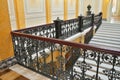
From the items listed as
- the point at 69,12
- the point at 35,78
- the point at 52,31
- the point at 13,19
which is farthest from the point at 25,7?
the point at 69,12

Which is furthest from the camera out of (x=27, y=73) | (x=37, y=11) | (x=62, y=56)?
(x=37, y=11)

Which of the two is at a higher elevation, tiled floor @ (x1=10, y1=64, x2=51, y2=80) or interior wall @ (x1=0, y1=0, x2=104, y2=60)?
interior wall @ (x1=0, y1=0, x2=104, y2=60)

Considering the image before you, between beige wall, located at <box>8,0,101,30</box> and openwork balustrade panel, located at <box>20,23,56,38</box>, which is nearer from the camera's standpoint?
openwork balustrade panel, located at <box>20,23,56,38</box>

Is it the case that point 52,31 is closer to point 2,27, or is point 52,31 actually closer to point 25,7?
point 25,7

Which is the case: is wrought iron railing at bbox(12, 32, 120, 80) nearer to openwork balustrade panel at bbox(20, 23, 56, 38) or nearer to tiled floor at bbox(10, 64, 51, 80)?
tiled floor at bbox(10, 64, 51, 80)

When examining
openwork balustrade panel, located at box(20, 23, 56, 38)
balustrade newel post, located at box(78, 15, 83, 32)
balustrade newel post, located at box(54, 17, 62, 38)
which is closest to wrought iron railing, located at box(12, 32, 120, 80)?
openwork balustrade panel, located at box(20, 23, 56, 38)

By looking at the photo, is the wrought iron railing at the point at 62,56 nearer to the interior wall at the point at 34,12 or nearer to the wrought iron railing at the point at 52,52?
the wrought iron railing at the point at 52,52

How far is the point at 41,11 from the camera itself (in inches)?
251

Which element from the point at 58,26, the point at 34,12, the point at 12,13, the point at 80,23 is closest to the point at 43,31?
the point at 58,26

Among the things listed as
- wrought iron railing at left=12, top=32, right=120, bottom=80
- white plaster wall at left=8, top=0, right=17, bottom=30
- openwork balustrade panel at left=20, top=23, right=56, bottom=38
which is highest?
white plaster wall at left=8, top=0, right=17, bottom=30

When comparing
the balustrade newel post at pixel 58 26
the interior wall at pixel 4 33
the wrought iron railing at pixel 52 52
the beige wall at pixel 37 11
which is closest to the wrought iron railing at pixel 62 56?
the wrought iron railing at pixel 52 52

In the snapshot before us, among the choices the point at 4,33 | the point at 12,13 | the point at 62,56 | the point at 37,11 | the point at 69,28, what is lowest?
the point at 62,56

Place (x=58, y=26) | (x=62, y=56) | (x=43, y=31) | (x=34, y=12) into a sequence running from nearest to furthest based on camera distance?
(x=62, y=56) < (x=43, y=31) < (x=58, y=26) < (x=34, y=12)

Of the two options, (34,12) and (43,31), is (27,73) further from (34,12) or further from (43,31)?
(34,12)
